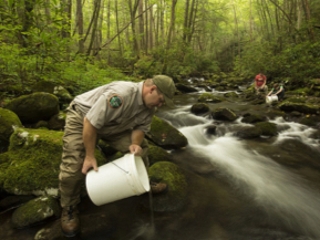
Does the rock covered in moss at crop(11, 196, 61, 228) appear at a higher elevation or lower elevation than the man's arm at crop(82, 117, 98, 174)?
lower

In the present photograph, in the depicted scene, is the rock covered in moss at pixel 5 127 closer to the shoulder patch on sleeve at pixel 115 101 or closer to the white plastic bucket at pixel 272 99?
the shoulder patch on sleeve at pixel 115 101

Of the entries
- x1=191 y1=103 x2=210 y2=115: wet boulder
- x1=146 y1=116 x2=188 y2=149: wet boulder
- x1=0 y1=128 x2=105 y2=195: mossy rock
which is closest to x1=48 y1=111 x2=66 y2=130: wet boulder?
x1=0 y1=128 x2=105 y2=195: mossy rock

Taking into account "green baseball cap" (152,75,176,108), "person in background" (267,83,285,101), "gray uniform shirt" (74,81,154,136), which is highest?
"green baseball cap" (152,75,176,108)

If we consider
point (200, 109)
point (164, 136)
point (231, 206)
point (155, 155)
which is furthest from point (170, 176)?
point (200, 109)

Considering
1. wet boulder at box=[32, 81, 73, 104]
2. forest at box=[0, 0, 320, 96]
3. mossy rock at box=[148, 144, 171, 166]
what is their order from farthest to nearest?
wet boulder at box=[32, 81, 73, 104] < forest at box=[0, 0, 320, 96] < mossy rock at box=[148, 144, 171, 166]

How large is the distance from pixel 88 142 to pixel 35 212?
1312mm

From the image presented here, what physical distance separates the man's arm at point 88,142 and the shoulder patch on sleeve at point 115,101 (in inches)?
12.2

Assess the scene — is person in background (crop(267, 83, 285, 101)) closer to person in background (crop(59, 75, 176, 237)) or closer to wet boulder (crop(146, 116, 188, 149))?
wet boulder (crop(146, 116, 188, 149))

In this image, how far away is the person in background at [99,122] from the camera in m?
2.57

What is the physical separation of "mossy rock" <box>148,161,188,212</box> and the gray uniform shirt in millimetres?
1041

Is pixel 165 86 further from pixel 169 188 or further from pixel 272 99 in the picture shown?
pixel 272 99

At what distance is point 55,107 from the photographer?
509 cm

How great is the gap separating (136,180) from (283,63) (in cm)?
1426

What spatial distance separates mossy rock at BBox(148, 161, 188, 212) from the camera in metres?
3.49
